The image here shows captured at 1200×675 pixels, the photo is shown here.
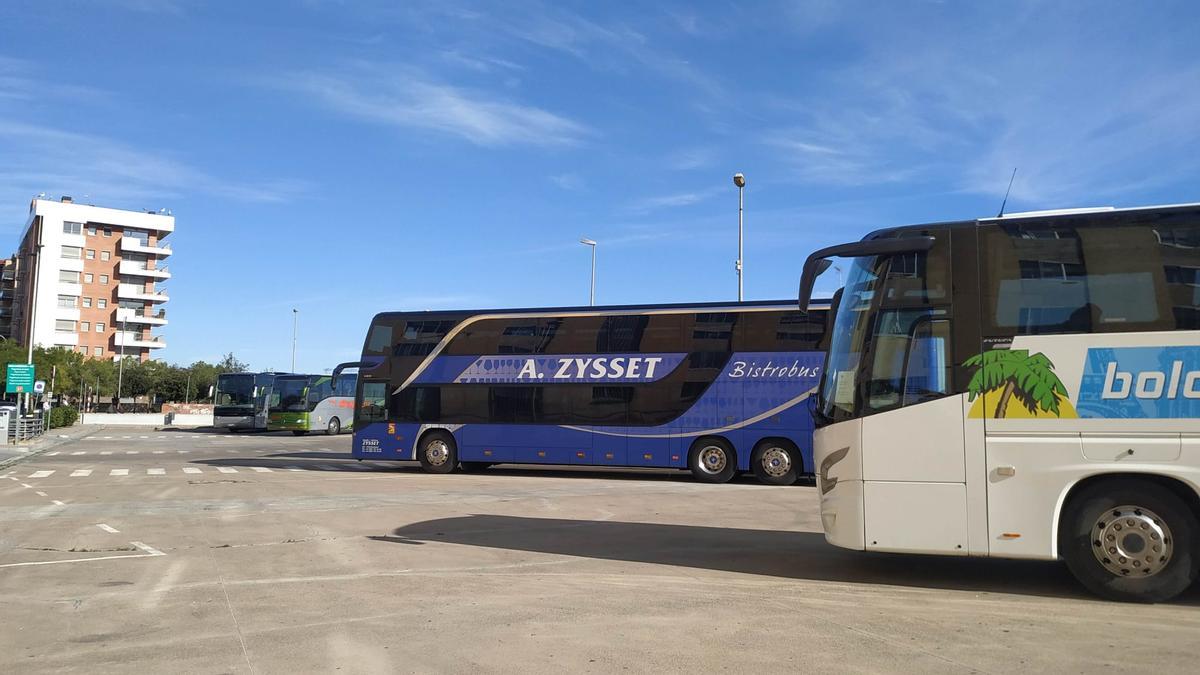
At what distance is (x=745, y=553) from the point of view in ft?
31.7

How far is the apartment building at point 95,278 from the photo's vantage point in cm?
8475

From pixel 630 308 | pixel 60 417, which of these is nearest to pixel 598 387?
pixel 630 308

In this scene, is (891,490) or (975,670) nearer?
(975,670)

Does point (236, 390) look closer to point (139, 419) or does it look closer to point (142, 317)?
point (139, 419)

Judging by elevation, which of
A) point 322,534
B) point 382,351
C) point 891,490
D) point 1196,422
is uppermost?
point 382,351

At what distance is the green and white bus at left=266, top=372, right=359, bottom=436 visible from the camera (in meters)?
44.9

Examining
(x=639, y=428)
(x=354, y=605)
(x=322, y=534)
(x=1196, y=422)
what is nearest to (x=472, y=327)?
(x=639, y=428)

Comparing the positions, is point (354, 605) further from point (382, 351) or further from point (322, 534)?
point (382, 351)

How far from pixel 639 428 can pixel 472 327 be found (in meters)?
4.96

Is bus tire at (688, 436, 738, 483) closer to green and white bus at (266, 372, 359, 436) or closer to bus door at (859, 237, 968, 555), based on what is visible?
bus door at (859, 237, 968, 555)

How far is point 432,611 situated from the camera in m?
6.70

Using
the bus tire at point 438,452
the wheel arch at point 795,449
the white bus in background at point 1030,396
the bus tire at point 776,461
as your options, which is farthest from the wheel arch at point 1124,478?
the bus tire at point 438,452

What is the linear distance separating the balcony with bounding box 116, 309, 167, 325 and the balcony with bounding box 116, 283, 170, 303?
134cm

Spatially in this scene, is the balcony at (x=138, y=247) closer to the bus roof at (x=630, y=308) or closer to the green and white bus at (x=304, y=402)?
the green and white bus at (x=304, y=402)
